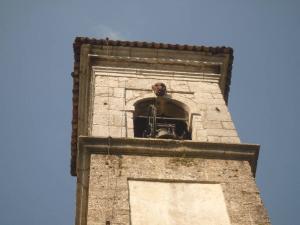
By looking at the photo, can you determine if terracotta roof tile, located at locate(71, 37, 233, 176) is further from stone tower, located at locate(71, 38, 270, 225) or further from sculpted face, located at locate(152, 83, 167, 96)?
sculpted face, located at locate(152, 83, 167, 96)

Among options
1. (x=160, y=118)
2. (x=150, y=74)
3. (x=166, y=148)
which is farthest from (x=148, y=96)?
(x=166, y=148)

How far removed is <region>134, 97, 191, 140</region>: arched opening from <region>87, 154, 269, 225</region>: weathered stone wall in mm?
1779

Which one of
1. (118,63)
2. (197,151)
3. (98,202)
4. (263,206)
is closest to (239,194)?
(263,206)

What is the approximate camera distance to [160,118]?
12.7 metres

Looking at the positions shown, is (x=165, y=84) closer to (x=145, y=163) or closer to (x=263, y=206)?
(x=145, y=163)

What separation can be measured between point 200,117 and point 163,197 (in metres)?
3.13

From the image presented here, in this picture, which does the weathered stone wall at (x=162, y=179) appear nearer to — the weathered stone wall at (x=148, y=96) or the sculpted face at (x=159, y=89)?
the weathered stone wall at (x=148, y=96)

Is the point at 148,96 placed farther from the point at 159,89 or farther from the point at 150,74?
the point at 150,74

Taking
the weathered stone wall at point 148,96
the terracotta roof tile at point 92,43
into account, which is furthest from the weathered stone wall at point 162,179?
the terracotta roof tile at point 92,43

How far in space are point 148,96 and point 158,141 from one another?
2.45m

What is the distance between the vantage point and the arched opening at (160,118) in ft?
40.4

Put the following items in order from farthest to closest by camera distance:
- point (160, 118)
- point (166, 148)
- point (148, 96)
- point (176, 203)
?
point (148, 96) < point (160, 118) < point (166, 148) < point (176, 203)

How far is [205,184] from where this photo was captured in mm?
10055

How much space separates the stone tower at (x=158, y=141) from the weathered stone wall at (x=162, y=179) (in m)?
0.01
